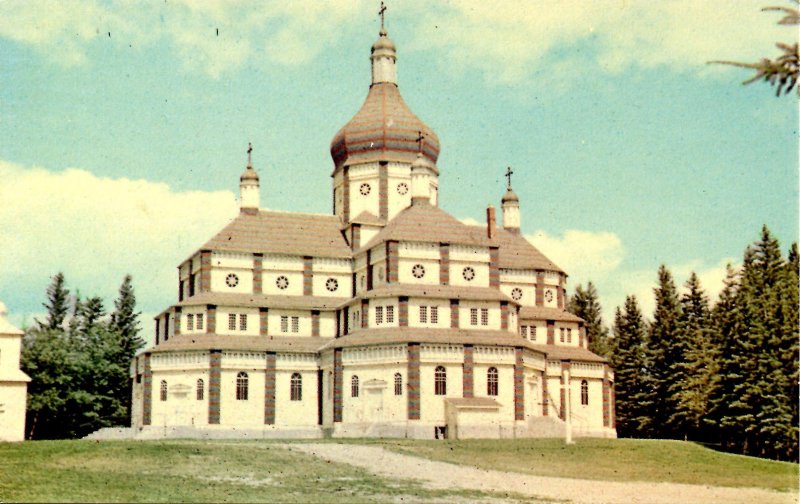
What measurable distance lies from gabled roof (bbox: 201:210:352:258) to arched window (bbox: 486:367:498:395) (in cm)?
1499

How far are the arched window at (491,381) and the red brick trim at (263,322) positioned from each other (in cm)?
1556

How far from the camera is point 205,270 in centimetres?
6775

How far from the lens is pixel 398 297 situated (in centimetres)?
6131

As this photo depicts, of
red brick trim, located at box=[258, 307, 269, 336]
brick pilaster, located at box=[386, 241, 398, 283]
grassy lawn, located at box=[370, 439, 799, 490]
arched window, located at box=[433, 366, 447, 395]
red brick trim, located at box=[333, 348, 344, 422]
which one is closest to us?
grassy lawn, located at box=[370, 439, 799, 490]

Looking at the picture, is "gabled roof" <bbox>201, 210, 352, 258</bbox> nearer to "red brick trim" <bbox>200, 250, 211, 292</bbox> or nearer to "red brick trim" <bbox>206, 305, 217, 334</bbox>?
"red brick trim" <bbox>200, 250, 211, 292</bbox>

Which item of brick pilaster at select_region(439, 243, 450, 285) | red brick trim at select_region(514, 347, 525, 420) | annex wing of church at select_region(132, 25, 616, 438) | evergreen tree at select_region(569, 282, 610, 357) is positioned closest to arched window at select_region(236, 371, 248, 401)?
annex wing of church at select_region(132, 25, 616, 438)

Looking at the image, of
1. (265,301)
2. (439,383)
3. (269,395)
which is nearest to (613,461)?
(439,383)

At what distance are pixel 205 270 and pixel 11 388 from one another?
19606 mm

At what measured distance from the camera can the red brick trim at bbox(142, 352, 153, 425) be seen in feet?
210

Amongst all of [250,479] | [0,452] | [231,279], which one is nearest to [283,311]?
[231,279]

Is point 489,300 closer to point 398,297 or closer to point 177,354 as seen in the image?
point 398,297

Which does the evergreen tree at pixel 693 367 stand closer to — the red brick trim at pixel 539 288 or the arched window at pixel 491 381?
the red brick trim at pixel 539 288

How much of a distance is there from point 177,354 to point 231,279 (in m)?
6.47

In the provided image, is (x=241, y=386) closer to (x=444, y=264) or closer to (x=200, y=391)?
(x=200, y=391)
